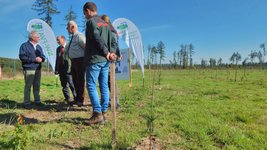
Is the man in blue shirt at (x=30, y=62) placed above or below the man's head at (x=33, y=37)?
below

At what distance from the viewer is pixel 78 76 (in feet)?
14.5

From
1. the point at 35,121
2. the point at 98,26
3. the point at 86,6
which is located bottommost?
the point at 35,121

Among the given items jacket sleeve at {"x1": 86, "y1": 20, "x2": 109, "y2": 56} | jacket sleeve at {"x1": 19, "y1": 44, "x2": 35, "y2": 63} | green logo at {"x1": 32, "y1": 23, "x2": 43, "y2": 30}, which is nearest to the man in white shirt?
jacket sleeve at {"x1": 19, "y1": 44, "x2": 35, "y2": 63}

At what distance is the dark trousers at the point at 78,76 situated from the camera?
4.29 meters

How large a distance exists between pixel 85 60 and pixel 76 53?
1.05 m

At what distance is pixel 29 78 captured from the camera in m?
4.66

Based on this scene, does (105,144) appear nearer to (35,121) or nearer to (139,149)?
(139,149)

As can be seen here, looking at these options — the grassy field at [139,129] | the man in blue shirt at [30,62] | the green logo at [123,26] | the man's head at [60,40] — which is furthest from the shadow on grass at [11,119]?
the green logo at [123,26]

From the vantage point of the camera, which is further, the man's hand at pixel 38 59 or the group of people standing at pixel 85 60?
the man's hand at pixel 38 59

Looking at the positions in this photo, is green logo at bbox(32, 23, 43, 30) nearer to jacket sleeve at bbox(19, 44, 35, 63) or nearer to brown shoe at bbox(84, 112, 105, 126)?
jacket sleeve at bbox(19, 44, 35, 63)

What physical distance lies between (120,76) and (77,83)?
8.74 ft

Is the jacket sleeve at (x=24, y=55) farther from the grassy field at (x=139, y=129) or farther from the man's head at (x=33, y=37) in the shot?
the grassy field at (x=139, y=129)

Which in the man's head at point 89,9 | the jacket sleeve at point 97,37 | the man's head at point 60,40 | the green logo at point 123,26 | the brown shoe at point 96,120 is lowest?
the brown shoe at point 96,120

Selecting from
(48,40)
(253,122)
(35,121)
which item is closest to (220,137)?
(253,122)
